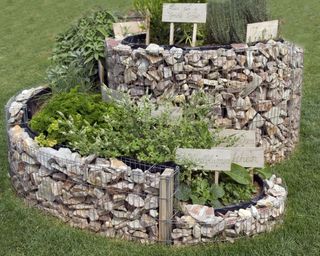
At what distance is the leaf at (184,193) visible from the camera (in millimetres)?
4152

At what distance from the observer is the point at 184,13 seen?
5.32 meters

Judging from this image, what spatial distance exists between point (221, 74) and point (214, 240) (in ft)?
5.58

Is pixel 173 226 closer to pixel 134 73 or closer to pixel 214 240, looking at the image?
pixel 214 240

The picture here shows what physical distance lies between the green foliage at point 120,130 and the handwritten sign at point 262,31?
1.21m

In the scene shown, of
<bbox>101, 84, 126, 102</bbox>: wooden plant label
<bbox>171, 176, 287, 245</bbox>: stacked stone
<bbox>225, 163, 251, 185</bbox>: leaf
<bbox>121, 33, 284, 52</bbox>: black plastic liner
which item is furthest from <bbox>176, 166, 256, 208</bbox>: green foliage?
<bbox>121, 33, 284, 52</bbox>: black plastic liner

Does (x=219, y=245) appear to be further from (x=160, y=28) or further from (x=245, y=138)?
(x=160, y=28)

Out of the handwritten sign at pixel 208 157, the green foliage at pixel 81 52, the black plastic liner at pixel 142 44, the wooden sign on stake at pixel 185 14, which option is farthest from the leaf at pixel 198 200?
the green foliage at pixel 81 52

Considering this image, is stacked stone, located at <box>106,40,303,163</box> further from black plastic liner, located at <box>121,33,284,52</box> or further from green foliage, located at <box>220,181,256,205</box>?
green foliage, located at <box>220,181,256,205</box>

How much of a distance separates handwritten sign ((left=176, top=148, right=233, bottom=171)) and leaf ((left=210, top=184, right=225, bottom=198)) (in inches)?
6.6

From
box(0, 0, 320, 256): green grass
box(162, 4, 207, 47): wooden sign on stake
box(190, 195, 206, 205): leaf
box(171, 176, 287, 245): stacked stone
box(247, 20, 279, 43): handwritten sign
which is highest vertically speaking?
box(162, 4, 207, 47): wooden sign on stake

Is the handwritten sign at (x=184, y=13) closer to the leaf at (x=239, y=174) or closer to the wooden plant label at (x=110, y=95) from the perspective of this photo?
the wooden plant label at (x=110, y=95)

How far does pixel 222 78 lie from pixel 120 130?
1.20 metres

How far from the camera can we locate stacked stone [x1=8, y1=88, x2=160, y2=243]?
402 cm

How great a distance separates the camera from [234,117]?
518 centimetres
